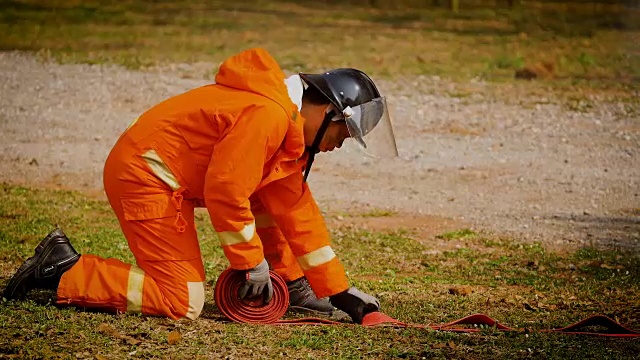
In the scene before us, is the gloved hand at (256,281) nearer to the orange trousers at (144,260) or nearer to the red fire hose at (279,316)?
the red fire hose at (279,316)

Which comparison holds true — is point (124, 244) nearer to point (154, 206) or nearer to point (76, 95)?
point (154, 206)

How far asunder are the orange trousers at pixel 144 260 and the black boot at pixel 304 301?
592 mm

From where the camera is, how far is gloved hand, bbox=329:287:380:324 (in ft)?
18.1

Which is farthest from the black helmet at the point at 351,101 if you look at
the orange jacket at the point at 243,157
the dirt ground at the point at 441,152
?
the dirt ground at the point at 441,152

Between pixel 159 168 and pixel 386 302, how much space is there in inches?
60.7

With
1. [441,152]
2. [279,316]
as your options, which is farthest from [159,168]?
[441,152]

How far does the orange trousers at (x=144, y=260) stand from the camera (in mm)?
5285

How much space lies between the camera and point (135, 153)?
5.29 m

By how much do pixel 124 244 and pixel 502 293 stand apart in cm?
239

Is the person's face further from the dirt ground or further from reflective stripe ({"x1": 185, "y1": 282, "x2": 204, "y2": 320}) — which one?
the dirt ground

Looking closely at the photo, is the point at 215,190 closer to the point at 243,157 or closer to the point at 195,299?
the point at 243,157

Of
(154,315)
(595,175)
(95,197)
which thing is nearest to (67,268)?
(154,315)

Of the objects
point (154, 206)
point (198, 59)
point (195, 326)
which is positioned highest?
point (154, 206)

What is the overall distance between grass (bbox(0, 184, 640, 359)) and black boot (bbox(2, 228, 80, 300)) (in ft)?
0.26
